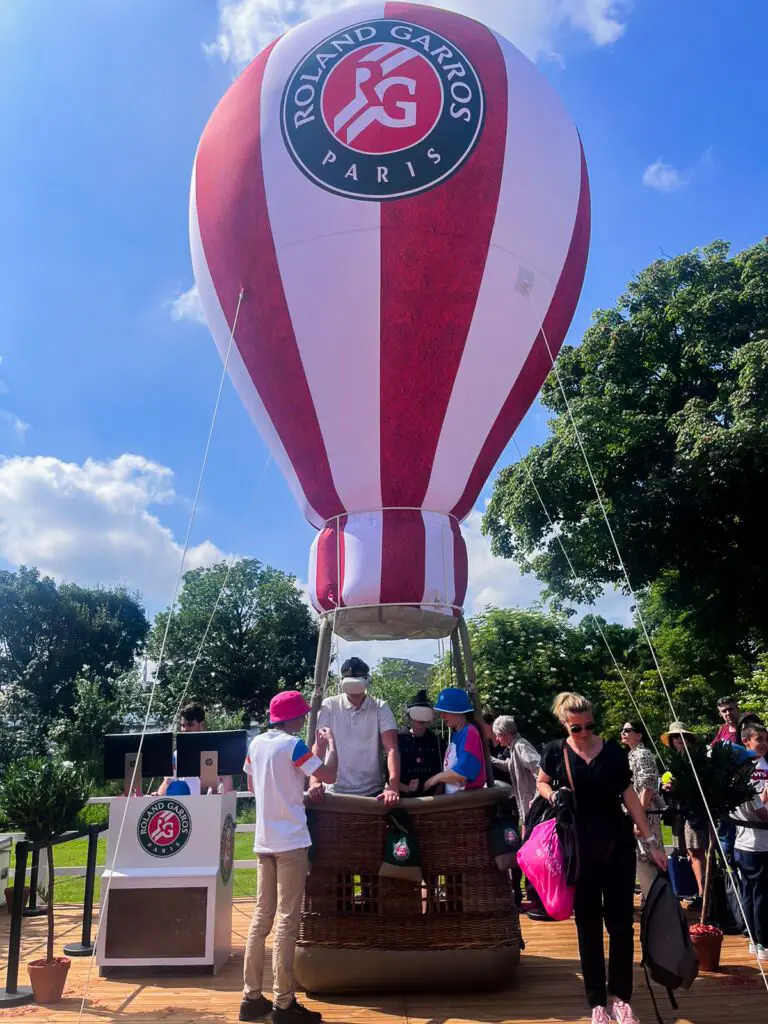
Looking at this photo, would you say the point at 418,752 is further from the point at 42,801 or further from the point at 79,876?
the point at 79,876

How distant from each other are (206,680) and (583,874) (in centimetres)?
3600

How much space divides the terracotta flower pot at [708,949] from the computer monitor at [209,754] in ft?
9.99

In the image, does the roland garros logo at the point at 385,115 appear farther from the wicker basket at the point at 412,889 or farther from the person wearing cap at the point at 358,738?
the wicker basket at the point at 412,889

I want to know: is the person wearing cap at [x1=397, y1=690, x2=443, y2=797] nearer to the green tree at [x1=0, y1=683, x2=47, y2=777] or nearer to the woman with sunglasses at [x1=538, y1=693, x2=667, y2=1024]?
the woman with sunglasses at [x1=538, y1=693, x2=667, y2=1024]

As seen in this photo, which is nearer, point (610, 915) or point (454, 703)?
point (610, 915)

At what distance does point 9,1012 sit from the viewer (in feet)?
14.3

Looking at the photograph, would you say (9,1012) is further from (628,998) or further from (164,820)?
(628,998)

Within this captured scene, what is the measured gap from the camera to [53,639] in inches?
1469

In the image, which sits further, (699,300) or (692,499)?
(699,300)

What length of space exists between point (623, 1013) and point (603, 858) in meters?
0.66

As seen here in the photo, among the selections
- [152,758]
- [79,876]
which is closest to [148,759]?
[152,758]

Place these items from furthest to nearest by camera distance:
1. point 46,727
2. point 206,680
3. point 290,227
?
point 206,680 < point 46,727 < point 290,227

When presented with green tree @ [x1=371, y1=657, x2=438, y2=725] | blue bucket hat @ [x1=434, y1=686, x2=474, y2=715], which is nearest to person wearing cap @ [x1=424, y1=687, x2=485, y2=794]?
blue bucket hat @ [x1=434, y1=686, x2=474, y2=715]

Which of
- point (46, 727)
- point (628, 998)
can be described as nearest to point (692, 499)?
point (628, 998)
